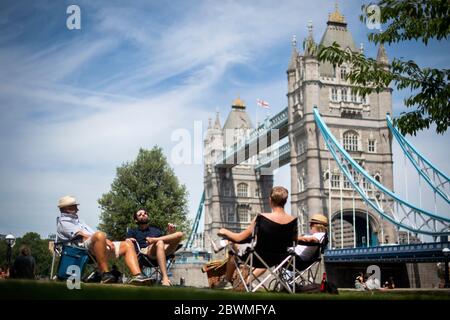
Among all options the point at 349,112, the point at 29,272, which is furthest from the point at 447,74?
the point at 349,112

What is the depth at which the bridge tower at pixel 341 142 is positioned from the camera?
1719 inches

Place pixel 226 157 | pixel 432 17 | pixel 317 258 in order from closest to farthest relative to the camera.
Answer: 1. pixel 317 258
2. pixel 432 17
3. pixel 226 157

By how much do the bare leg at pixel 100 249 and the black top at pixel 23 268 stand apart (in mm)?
2068

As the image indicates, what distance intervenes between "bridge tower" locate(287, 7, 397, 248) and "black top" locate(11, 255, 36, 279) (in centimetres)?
3678

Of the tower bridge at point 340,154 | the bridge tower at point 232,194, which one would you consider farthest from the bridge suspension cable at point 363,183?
the bridge tower at point 232,194

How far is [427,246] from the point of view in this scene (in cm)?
2823

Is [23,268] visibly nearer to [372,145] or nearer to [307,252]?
[307,252]

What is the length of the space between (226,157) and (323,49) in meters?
54.8

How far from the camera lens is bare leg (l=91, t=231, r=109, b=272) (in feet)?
17.0

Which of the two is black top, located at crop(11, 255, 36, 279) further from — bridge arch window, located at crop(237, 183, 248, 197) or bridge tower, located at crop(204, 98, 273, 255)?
bridge arch window, located at crop(237, 183, 248, 197)

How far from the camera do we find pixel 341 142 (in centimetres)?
4509

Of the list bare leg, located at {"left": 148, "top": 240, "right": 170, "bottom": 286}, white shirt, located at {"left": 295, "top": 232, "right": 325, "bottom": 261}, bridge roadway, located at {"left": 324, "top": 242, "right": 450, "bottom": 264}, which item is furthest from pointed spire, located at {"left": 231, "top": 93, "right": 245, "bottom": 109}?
white shirt, located at {"left": 295, "top": 232, "right": 325, "bottom": 261}

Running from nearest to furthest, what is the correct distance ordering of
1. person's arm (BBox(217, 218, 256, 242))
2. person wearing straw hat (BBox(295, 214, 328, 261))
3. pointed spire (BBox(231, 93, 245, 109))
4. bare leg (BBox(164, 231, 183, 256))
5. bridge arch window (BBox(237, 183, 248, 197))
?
person's arm (BBox(217, 218, 256, 242)) < person wearing straw hat (BBox(295, 214, 328, 261)) < bare leg (BBox(164, 231, 183, 256)) < bridge arch window (BBox(237, 183, 248, 197)) < pointed spire (BBox(231, 93, 245, 109))
